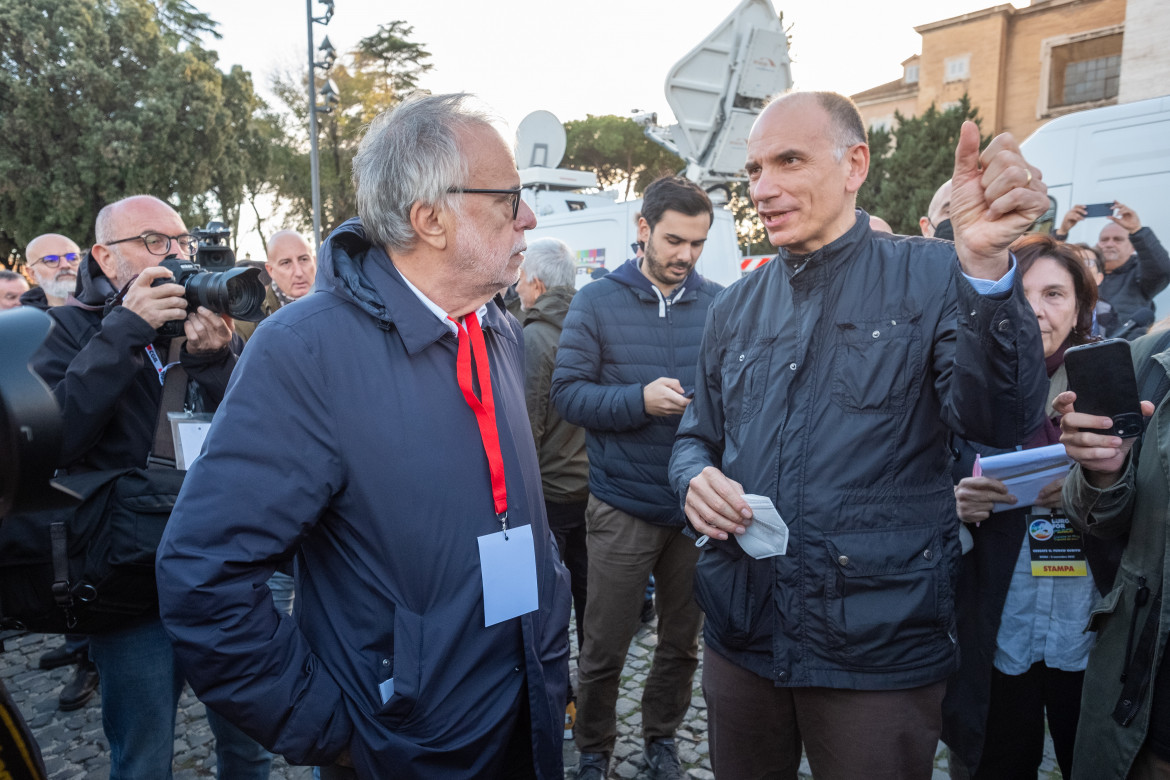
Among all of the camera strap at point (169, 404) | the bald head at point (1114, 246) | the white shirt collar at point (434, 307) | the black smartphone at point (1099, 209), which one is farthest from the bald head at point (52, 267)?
the black smartphone at point (1099, 209)

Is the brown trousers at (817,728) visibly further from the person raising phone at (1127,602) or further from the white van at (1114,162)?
the white van at (1114,162)

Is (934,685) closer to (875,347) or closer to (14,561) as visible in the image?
(875,347)

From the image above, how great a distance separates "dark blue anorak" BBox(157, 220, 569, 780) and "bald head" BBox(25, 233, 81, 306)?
550 centimetres

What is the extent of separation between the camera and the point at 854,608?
1.78 metres

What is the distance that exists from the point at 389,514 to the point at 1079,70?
3569 cm

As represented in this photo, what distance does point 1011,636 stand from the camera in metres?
2.34

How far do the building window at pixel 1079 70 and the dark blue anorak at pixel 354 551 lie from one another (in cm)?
3334

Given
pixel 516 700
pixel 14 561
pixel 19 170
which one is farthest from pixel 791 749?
pixel 19 170

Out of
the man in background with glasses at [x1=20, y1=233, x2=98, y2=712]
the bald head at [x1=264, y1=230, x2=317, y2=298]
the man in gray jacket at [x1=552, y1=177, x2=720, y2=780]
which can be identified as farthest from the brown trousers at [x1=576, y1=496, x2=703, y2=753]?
the bald head at [x1=264, y1=230, x2=317, y2=298]

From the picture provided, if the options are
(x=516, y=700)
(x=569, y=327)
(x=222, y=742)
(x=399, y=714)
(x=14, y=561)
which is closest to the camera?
(x=399, y=714)

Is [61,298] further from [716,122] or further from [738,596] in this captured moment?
[716,122]

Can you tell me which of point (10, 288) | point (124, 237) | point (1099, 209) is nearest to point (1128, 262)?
point (1099, 209)

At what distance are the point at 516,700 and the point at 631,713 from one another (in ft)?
7.84

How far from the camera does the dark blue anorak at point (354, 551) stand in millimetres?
1440
